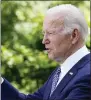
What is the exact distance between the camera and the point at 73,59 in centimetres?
199

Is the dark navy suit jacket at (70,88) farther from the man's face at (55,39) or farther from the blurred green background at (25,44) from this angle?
the blurred green background at (25,44)

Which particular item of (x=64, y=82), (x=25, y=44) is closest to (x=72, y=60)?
(x=64, y=82)

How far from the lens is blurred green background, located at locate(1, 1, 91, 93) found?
4.76 m

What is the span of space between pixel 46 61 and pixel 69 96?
3075 mm

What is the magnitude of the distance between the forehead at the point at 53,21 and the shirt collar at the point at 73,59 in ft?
0.55

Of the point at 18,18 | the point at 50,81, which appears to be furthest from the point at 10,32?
the point at 50,81

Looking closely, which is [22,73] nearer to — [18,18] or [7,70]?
[7,70]

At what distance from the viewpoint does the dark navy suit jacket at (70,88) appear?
5.83ft

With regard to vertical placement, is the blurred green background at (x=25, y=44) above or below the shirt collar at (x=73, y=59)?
below

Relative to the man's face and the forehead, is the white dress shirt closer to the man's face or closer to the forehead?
the man's face

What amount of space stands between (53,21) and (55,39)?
0.10m

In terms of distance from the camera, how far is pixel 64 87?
1.91 meters

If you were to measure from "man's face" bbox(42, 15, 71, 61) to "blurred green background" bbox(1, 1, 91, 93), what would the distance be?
2667mm

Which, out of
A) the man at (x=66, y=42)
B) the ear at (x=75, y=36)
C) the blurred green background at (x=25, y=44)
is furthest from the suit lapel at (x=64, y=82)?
the blurred green background at (x=25, y=44)
